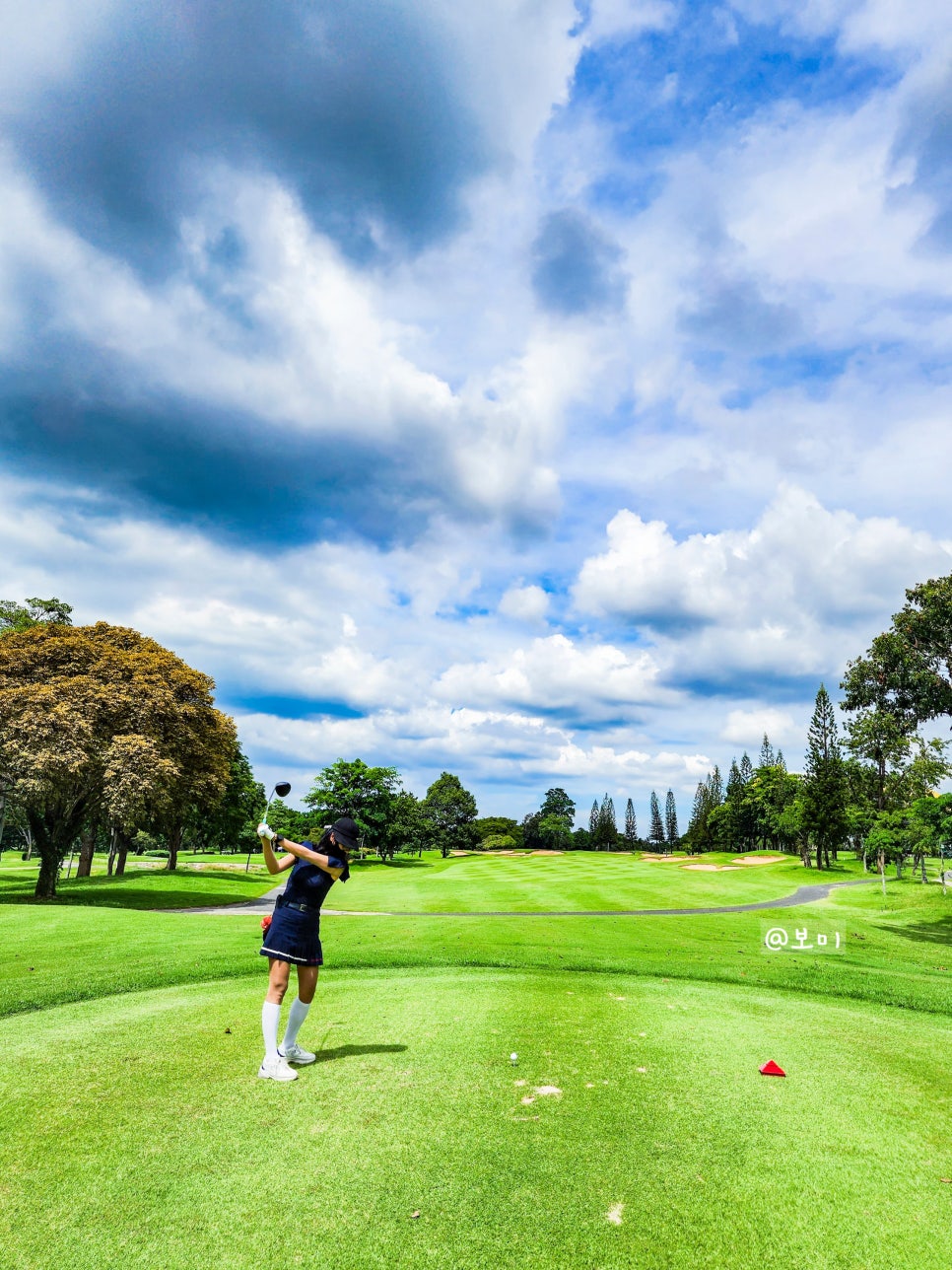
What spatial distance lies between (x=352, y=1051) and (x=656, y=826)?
190 metres

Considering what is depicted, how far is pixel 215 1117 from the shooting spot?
5.02 m

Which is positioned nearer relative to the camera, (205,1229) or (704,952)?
(205,1229)

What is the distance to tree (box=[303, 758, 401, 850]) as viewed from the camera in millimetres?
67625

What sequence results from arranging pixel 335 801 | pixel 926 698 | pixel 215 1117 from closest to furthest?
pixel 215 1117 → pixel 926 698 → pixel 335 801

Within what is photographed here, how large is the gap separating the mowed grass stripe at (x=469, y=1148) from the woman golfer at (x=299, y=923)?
20.4 inches

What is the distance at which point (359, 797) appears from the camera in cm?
6838

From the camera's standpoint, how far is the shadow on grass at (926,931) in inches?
942

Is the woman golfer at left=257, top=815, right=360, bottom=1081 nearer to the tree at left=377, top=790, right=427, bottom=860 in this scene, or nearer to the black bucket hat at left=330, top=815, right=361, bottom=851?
the black bucket hat at left=330, top=815, right=361, bottom=851

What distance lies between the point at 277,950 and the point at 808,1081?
5322 millimetres

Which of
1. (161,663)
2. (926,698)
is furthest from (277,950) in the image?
(161,663)

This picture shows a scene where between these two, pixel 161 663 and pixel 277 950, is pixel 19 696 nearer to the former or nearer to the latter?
pixel 161 663

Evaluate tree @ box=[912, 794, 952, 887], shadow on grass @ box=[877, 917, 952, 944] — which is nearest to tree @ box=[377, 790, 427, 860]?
shadow on grass @ box=[877, 917, 952, 944]

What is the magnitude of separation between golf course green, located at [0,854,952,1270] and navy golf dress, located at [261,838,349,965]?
102cm

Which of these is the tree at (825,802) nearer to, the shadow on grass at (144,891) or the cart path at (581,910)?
the cart path at (581,910)
